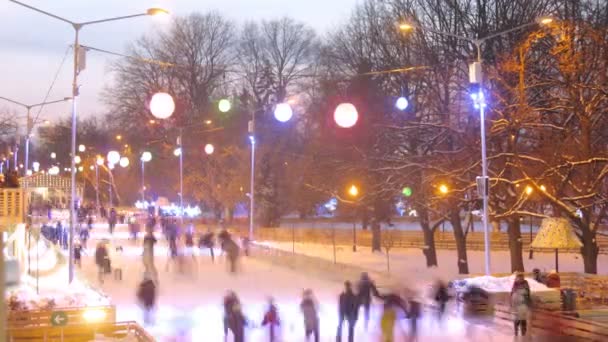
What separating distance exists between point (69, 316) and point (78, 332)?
74 centimetres

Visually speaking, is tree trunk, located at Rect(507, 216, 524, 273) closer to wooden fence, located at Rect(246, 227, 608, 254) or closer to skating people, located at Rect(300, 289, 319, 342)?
skating people, located at Rect(300, 289, 319, 342)

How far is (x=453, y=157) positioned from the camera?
2914 cm

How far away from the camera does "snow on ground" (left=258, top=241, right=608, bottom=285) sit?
30953 millimetres

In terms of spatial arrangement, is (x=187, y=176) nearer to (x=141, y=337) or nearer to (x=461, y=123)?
(x=461, y=123)

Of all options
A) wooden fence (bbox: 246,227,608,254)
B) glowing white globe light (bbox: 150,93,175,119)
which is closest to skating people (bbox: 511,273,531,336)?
glowing white globe light (bbox: 150,93,175,119)

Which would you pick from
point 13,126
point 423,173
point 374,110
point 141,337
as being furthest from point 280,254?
point 13,126

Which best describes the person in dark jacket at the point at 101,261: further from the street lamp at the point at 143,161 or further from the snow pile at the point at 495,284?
the street lamp at the point at 143,161

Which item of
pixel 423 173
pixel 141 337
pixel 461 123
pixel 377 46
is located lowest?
pixel 141 337

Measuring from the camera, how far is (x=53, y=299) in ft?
52.5

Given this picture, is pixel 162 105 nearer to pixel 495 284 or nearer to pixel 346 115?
pixel 346 115

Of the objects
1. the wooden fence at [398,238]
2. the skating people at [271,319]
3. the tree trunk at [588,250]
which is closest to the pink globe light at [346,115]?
the skating people at [271,319]

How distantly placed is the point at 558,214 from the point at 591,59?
6760 mm

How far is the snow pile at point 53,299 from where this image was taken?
15359 mm

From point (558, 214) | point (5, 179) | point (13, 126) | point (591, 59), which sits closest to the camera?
point (5, 179)
